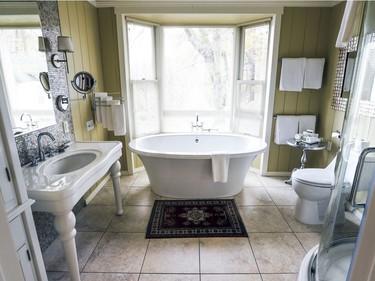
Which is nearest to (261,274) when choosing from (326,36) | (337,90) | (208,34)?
(337,90)

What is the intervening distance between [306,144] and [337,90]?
0.75 meters

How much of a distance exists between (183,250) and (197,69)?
8.72 ft

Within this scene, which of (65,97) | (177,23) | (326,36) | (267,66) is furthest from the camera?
(177,23)

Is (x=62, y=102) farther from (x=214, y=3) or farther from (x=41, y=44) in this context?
(x=214, y=3)

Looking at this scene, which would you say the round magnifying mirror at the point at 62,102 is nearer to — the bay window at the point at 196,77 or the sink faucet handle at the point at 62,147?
the sink faucet handle at the point at 62,147

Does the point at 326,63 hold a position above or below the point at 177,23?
below

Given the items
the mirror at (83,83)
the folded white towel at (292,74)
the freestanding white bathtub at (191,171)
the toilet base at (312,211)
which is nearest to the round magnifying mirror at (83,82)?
the mirror at (83,83)

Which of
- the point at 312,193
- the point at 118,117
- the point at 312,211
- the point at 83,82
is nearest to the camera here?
the point at 312,193

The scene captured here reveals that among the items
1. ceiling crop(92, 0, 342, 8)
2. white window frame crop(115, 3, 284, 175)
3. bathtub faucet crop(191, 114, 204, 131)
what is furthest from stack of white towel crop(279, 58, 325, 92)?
bathtub faucet crop(191, 114, 204, 131)

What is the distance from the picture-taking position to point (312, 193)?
7.07ft

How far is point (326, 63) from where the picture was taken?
→ 2.96 metres

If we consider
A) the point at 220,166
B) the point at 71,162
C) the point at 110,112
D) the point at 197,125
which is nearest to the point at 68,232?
the point at 71,162

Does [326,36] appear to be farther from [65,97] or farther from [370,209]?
[65,97]

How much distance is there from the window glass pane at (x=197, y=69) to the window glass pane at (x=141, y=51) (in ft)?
0.68
